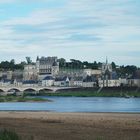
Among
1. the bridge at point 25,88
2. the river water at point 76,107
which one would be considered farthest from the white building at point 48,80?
the river water at point 76,107

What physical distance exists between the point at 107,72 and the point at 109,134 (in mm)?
159721

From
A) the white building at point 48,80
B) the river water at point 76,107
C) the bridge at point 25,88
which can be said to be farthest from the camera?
the white building at point 48,80

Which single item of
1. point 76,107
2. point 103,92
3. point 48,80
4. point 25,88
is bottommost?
point 76,107

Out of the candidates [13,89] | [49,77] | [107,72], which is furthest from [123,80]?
[13,89]

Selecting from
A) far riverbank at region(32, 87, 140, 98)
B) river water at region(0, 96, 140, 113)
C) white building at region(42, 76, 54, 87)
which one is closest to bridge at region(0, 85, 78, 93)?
far riverbank at region(32, 87, 140, 98)

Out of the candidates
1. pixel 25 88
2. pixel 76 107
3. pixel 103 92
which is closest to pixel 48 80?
pixel 25 88

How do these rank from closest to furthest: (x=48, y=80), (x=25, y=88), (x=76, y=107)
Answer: (x=76, y=107) → (x=25, y=88) → (x=48, y=80)

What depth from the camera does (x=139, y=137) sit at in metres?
21.0

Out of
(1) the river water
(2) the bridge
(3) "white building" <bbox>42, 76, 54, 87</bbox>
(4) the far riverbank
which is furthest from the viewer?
(3) "white building" <bbox>42, 76, 54, 87</bbox>

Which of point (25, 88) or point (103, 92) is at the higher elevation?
point (25, 88)

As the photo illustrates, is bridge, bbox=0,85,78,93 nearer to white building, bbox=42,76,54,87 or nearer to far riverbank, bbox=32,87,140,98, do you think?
far riverbank, bbox=32,87,140,98

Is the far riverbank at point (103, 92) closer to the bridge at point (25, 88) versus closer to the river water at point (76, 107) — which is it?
the bridge at point (25, 88)

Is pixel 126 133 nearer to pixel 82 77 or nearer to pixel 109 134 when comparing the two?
pixel 109 134

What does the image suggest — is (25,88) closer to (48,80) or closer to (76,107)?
(48,80)
